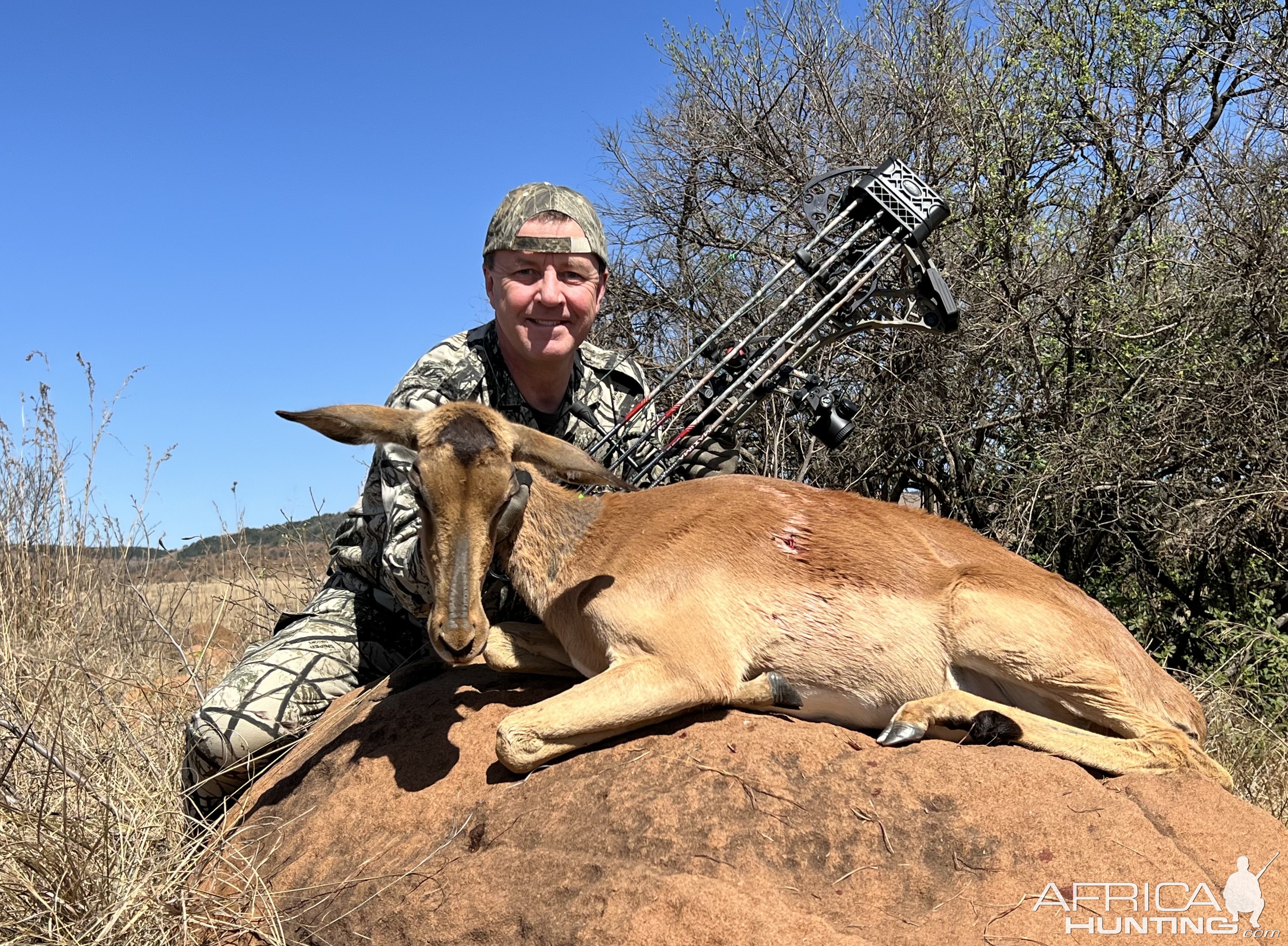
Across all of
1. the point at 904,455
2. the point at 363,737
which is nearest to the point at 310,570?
the point at 363,737

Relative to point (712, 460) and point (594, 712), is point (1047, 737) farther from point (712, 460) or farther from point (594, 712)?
point (712, 460)

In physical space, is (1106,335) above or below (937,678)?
above

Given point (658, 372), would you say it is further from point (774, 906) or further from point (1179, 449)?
point (774, 906)

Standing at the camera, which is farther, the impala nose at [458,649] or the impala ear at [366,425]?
the impala ear at [366,425]

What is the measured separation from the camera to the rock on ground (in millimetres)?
3500

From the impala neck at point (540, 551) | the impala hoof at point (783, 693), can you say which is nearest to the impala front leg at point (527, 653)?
the impala neck at point (540, 551)

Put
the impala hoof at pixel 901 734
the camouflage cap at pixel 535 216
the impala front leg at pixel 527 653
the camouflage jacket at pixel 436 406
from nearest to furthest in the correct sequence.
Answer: the impala hoof at pixel 901 734
the impala front leg at pixel 527 653
the camouflage jacket at pixel 436 406
the camouflage cap at pixel 535 216

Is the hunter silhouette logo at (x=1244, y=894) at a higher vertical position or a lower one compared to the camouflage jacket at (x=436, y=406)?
lower

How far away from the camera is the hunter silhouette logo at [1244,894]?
363 cm

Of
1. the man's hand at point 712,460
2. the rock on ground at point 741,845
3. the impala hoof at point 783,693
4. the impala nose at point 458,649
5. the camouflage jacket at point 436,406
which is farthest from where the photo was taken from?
A: the man's hand at point 712,460

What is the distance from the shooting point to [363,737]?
4988 mm

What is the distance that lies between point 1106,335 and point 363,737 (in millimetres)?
6962

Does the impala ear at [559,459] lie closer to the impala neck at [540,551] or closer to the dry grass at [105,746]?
the impala neck at [540,551]

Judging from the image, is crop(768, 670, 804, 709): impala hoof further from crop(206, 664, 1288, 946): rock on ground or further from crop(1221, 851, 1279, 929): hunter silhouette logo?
crop(1221, 851, 1279, 929): hunter silhouette logo
